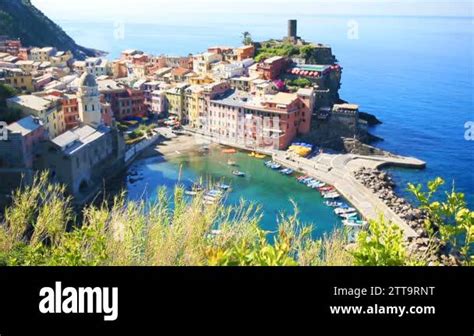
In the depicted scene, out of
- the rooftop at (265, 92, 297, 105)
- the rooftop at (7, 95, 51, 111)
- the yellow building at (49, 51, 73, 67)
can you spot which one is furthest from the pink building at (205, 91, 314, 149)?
the yellow building at (49, 51, 73, 67)

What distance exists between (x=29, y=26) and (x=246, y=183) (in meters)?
25.8

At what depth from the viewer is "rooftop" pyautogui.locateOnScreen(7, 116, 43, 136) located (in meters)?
13.5

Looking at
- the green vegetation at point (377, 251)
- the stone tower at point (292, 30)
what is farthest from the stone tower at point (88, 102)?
the stone tower at point (292, 30)

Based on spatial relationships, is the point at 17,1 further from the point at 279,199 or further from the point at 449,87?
the point at 449,87

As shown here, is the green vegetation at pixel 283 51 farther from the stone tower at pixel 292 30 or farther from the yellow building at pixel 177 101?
the yellow building at pixel 177 101

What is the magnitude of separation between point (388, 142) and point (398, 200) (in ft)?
26.4

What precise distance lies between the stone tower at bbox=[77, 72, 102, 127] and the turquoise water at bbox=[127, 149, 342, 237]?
8.01ft

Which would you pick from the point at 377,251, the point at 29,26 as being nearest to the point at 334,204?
the point at 377,251

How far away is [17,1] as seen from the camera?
120 ft

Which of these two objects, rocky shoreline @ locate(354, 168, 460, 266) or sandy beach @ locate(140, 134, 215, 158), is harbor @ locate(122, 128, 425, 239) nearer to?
sandy beach @ locate(140, 134, 215, 158)

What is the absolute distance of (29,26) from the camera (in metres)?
35.7

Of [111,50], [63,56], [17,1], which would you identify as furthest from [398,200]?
[111,50]

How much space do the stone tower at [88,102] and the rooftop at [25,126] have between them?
2210 mm

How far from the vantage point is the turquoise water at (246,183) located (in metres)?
14.8
